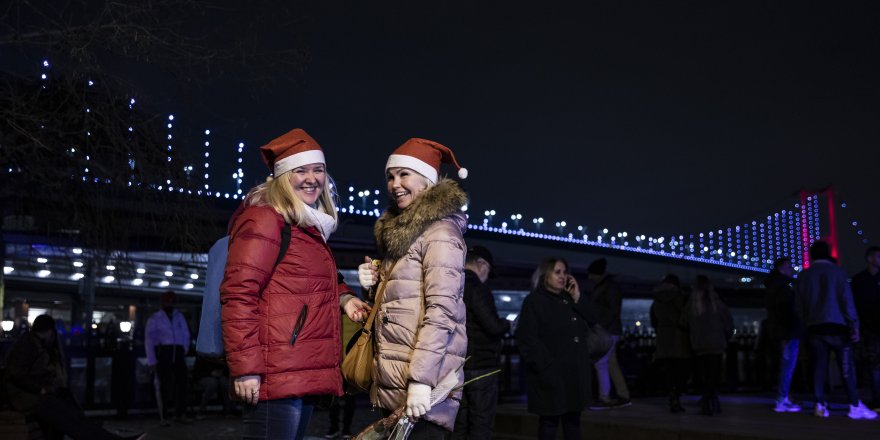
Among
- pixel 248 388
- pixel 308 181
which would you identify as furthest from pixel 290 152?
pixel 248 388

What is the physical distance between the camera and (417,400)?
3.15 metres

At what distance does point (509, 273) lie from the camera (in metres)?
52.9

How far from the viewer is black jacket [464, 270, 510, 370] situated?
262 inches

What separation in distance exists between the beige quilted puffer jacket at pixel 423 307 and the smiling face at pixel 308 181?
39cm

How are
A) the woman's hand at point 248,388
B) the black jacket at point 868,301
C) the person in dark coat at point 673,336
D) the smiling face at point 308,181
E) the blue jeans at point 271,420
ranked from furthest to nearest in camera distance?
1. the person in dark coat at point 673,336
2. the black jacket at point 868,301
3. the smiling face at point 308,181
4. the blue jeans at point 271,420
5. the woman's hand at point 248,388

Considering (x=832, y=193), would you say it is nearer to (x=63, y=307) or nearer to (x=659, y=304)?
(x=659, y=304)

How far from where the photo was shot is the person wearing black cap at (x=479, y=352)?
6391mm

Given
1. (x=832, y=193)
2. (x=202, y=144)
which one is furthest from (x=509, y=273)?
(x=202, y=144)

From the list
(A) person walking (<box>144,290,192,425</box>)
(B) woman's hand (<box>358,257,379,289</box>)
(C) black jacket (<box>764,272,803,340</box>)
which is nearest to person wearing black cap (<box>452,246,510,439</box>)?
(B) woman's hand (<box>358,257,379,289</box>)

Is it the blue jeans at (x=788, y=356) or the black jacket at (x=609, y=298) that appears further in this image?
the black jacket at (x=609, y=298)

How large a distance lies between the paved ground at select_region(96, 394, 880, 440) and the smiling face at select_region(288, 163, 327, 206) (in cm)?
487

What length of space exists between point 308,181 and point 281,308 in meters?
0.62

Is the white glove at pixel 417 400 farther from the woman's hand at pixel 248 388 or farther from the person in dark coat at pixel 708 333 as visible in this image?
the person in dark coat at pixel 708 333

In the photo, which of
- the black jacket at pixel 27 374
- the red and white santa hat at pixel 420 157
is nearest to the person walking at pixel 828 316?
the red and white santa hat at pixel 420 157
